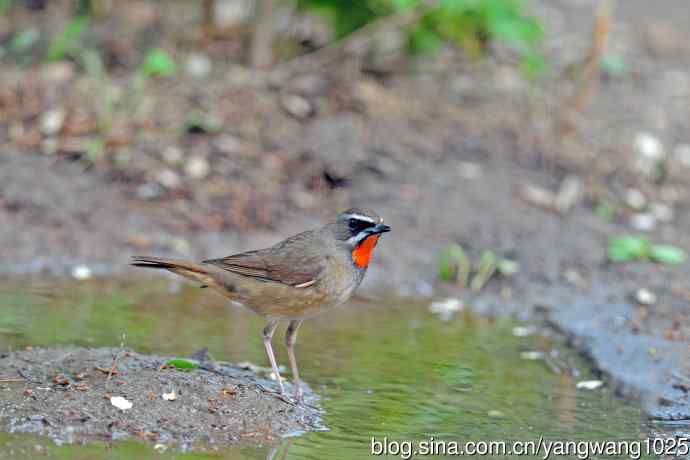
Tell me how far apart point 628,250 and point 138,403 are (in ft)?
17.0

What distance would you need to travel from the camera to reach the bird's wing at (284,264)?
643cm

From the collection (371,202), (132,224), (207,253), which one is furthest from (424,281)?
(132,224)

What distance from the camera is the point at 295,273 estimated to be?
21.1 feet

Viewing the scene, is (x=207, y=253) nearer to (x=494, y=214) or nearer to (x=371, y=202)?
(x=371, y=202)

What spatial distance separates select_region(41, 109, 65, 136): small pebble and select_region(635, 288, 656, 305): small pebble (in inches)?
206

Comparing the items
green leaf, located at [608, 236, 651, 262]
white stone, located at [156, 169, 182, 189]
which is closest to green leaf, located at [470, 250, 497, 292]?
green leaf, located at [608, 236, 651, 262]

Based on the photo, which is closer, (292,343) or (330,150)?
(292,343)

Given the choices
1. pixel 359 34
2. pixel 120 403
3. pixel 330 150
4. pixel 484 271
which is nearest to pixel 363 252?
pixel 120 403

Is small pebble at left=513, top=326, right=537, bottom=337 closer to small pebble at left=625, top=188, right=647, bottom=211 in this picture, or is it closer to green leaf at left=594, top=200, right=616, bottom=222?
green leaf at left=594, top=200, right=616, bottom=222

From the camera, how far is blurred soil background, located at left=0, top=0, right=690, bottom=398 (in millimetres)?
9180

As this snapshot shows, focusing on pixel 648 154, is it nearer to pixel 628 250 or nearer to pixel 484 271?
pixel 628 250

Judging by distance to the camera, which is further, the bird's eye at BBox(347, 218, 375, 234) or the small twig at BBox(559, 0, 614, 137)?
the small twig at BBox(559, 0, 614, 137)

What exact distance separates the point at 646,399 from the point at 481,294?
250 cm

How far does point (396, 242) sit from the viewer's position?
9.64 metres
